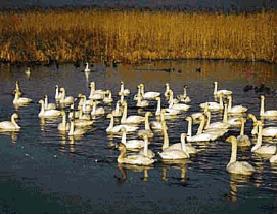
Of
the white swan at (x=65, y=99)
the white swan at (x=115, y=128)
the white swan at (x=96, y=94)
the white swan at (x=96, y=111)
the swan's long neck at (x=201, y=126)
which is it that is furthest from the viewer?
the white swan at (x=96, y=94)

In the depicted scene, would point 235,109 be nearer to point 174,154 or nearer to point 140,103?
point 140,103

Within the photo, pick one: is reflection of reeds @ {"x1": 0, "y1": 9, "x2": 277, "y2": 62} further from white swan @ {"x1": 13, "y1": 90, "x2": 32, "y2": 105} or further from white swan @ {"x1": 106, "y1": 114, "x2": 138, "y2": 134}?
white swan @ {"x1": 106, "y1": 114, "x2": 138, "y2": 134}

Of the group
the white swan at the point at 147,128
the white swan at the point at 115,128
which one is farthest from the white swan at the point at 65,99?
the white swan at the point at 147,128

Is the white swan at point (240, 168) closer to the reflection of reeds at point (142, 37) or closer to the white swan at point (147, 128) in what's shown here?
the white swan at point (147, 128)

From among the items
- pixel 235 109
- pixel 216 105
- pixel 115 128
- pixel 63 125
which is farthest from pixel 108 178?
pixel 216 105

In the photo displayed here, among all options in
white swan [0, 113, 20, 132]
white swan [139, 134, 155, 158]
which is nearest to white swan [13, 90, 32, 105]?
white swan [0, 113, 20, 132]

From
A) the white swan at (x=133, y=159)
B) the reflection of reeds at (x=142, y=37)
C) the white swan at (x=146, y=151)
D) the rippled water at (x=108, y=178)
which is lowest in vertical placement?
the rippled water at (x=108, y=178)

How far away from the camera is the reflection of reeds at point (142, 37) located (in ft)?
89.6

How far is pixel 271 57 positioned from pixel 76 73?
668cm

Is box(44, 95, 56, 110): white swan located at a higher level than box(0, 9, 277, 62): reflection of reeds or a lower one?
lower

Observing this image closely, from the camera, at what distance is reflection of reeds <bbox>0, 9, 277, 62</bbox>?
1075 inches

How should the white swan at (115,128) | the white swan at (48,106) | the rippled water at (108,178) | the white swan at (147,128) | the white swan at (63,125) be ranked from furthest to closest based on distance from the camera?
the white swan at (48,106)
the white swan at (63,125)
the white swan at (115,128)
the white swan at (147,128)
the rippled water at (108,178)

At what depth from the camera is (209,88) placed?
21.4 meters

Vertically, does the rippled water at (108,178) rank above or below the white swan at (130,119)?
below
